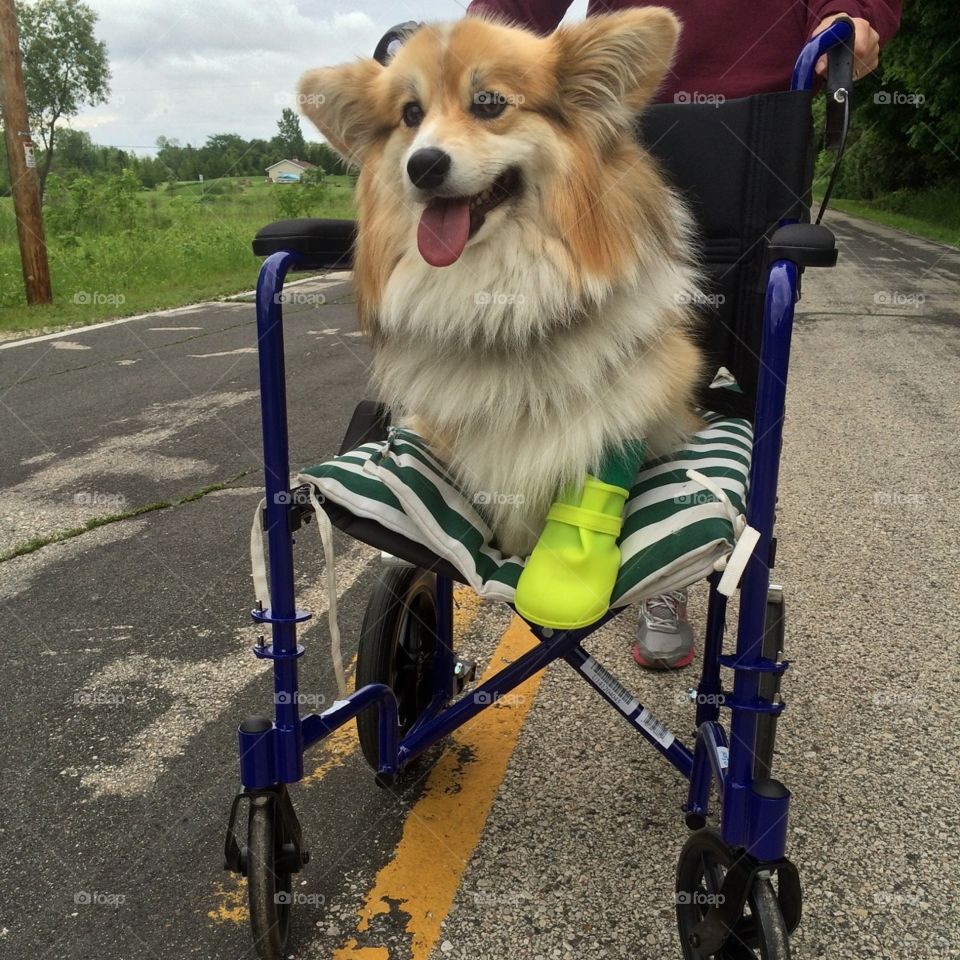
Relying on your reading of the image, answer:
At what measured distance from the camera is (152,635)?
3.40 metres

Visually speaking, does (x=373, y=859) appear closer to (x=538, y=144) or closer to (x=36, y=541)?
(x=538, y=144)

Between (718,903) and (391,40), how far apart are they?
2138mm

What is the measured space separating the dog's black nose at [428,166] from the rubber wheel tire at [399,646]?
1108mm

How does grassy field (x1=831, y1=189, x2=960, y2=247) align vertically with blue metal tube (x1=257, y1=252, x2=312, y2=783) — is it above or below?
above

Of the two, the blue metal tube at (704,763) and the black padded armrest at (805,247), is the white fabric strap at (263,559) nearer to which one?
the blue metal tube at (704,763)

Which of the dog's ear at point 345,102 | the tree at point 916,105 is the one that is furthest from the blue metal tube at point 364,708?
the tree at point 916,105

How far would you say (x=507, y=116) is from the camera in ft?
6.55

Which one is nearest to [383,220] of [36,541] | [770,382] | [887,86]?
[770,382]

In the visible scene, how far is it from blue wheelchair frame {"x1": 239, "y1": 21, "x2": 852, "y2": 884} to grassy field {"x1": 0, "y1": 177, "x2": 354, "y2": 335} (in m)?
6.29

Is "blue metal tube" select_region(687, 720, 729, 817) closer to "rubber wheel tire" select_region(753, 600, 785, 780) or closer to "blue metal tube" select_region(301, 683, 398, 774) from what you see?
"rubber wheel tire" select_region(753, 600, 785, 780)

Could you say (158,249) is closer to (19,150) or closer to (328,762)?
(19,150)

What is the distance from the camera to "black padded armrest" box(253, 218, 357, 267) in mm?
1989

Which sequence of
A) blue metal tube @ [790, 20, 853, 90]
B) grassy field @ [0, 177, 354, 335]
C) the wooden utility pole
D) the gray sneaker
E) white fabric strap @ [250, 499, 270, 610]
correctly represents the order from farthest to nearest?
grassy field @ [0, 177, 354, 335], the wooden utility pole, the gray sneaker, blue metal tube @ [790, 20, 853, 90], white fabric strap @ [250, 499, 270, 610]

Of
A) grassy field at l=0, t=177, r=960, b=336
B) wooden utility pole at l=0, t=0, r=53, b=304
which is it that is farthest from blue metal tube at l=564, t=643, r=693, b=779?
wooden utility pole at l=0, t=0, r=53, b=304
